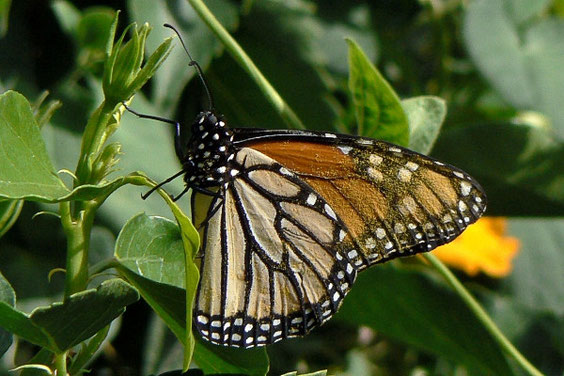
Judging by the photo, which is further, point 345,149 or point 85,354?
point 345,149

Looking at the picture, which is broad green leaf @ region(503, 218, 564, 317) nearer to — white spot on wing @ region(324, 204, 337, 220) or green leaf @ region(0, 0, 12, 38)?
white spot on wing @ region(324, 204, 337, 220)

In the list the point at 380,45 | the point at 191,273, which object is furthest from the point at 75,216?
the point at 380,45

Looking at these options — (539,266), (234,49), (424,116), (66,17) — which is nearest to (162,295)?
(234,49)

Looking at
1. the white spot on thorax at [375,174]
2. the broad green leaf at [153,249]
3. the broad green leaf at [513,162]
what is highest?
the broad green leaf at [153,249]

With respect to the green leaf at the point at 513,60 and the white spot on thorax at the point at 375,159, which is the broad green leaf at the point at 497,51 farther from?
the white spot on thorax at the point at 375,159

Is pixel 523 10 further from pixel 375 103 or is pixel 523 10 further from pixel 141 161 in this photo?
pixel 141 161

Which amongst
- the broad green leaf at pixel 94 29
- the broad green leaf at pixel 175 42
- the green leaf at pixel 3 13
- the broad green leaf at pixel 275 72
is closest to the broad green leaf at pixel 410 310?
the broad green leaf at pixel 275 72

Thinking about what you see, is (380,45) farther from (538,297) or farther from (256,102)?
(538,297)
